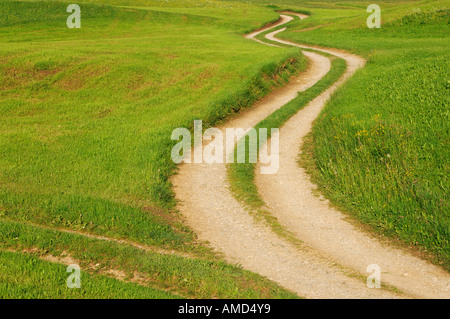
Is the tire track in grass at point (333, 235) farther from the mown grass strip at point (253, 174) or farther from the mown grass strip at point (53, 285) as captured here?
the mown grass strip at point (53, 285)

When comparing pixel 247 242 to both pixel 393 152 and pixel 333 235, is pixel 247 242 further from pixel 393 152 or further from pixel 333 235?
pixel 393 152

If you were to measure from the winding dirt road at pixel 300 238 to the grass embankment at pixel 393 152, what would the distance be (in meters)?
0.72

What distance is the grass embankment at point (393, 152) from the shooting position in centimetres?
1256

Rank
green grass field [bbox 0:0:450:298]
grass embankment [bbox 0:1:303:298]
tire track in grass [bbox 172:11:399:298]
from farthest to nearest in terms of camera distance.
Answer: grass embankment [bbox 0:1:303:298], green grass field [bbox 0:0:450:298], tire track in grass [bbox 172:11:399:298]

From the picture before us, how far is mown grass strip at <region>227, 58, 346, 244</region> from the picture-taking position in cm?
1368

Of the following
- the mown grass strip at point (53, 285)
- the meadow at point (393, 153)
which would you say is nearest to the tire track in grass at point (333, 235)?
the meadow at point (393, 153)

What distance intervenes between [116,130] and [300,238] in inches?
455

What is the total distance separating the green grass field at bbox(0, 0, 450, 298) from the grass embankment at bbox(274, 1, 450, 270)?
0.18ft

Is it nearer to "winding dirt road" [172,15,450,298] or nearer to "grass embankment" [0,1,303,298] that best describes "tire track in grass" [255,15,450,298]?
"winding dirt road" [172,15,450,298]

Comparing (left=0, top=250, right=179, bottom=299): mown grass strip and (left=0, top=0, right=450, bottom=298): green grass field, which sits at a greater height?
(left=0, top=0, right=450, bottom=298): green grass field

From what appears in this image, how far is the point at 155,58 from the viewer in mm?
33781

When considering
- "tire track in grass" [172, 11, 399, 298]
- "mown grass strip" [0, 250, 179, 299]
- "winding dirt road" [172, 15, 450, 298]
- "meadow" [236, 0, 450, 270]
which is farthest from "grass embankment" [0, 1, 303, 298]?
"meadow" [236, 0, 450, 270]
